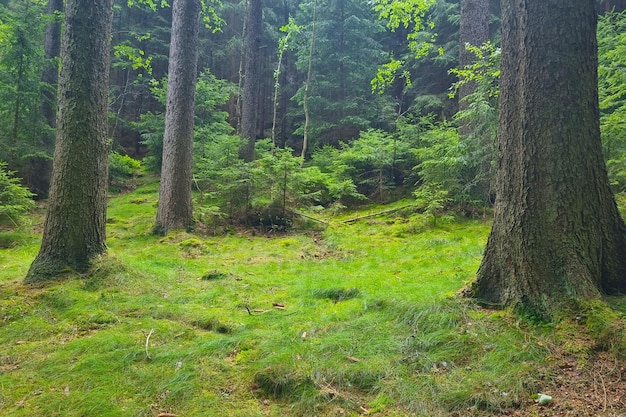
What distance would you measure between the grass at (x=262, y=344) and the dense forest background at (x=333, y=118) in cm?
320

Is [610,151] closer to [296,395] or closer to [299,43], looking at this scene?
[296,395]

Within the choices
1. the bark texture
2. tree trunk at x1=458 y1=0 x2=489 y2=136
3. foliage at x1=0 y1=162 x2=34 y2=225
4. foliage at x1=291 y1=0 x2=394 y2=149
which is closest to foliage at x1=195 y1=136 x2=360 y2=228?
the bark texture

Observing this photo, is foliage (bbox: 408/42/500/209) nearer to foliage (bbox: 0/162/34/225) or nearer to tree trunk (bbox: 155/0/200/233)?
tree trunk (bbox: 155/0/200/233)

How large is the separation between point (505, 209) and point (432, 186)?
218 inches

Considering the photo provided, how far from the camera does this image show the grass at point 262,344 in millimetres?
2502

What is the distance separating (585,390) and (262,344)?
222 cm

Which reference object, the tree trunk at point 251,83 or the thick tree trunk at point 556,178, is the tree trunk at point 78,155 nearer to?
the thick tree trunk at point 556,178

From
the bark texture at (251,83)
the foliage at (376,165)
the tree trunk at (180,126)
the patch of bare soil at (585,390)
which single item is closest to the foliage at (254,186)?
the tree trunk at (180,126)

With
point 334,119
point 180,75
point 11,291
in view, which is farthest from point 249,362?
point 334,119

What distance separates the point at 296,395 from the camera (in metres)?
2.60

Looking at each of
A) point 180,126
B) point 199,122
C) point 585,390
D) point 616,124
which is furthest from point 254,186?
point 585,390

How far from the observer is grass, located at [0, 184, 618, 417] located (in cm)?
250

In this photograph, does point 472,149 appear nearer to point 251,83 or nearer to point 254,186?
point 254,186

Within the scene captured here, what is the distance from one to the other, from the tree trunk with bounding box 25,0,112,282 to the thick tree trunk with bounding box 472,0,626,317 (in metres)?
4.85
